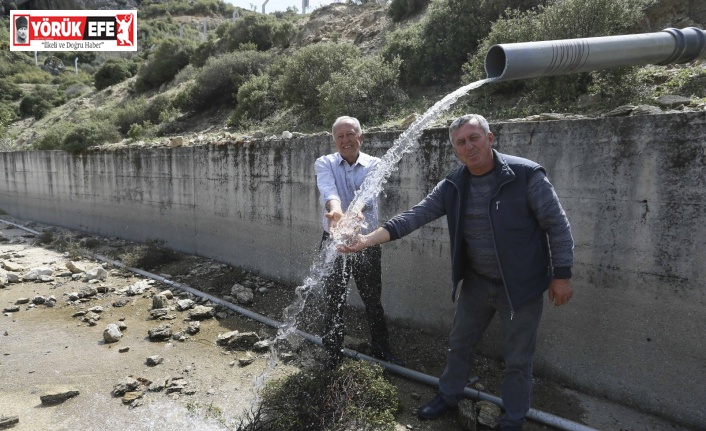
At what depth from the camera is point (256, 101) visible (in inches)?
446

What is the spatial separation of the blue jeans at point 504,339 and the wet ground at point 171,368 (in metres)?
0.38

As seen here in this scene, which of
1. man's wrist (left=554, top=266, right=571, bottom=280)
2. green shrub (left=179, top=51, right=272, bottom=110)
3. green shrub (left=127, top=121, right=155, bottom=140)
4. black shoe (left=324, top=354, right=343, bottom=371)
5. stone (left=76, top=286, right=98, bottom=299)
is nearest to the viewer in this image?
man's wrist (left=554, top=266, right=571, bottom=280)

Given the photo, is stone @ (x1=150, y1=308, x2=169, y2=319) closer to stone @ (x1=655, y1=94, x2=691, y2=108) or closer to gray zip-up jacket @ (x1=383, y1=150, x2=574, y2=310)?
gray zip-up jacket @ (x1=383, y1=150, x2=574, y2=310)

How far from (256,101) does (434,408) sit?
974 cm

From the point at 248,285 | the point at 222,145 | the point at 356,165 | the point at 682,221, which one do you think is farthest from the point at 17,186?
the point at 682,221

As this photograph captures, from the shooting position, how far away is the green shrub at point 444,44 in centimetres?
864

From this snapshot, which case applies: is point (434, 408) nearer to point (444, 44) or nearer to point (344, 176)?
point (344, 176)

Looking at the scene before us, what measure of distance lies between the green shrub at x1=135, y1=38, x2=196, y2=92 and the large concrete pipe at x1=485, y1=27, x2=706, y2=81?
21.4 m

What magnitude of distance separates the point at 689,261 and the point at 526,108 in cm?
320

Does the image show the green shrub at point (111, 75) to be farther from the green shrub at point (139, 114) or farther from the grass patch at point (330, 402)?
the grass patch at point (330, 402)

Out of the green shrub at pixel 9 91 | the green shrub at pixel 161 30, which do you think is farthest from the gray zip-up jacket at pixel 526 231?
the green shrub at pixel 161 30

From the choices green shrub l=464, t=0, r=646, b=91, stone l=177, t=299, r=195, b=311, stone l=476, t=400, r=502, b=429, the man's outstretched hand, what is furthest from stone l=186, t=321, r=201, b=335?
green shrub l=464, t=0, r=646, b=91

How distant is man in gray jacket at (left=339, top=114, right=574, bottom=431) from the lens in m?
2.56

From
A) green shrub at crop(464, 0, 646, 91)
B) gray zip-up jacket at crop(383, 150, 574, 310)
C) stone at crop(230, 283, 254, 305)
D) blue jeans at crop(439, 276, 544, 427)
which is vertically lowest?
stone at crop(230, 283, 254, 305)
